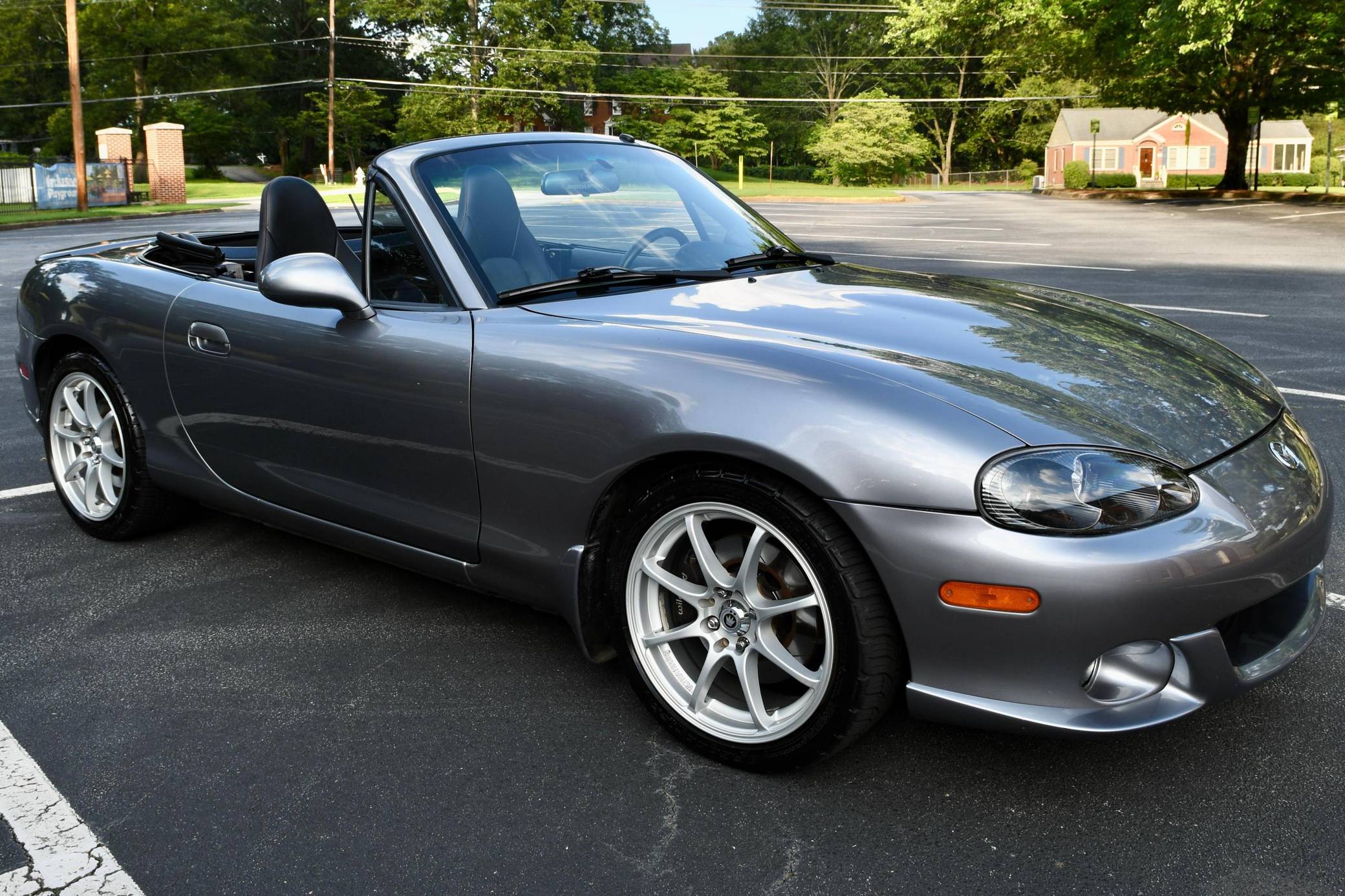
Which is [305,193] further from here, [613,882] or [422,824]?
[613,882]

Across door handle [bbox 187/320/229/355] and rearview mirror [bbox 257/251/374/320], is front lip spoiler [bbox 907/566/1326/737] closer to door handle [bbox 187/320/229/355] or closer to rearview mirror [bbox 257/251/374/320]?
rearview mirror [bbox 257/251/374/320]

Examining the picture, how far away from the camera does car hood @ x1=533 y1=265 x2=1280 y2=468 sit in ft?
8.18

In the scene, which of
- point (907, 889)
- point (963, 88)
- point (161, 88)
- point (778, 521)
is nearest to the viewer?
point (907, 889)

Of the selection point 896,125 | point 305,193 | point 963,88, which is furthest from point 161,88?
point 305,193

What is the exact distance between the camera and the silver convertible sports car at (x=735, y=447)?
231 cm

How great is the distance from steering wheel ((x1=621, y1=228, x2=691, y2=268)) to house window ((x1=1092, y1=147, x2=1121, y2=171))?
7481 cm

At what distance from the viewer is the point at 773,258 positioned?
3.73m

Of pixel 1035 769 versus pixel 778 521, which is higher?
pixel 778 521

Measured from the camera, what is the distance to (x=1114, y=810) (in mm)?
2520

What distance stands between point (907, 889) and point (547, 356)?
1446 mm

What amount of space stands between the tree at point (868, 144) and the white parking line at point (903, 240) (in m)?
48.4

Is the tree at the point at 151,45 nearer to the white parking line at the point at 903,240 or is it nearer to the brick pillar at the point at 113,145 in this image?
the brick pillar at the point at 113,145

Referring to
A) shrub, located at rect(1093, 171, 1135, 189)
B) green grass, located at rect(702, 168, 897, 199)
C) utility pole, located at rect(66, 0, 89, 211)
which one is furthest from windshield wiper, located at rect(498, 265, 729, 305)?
shrub, located at rect(1093, 171, 1135, 189)

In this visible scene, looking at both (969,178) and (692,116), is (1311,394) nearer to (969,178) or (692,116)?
(692,116)
